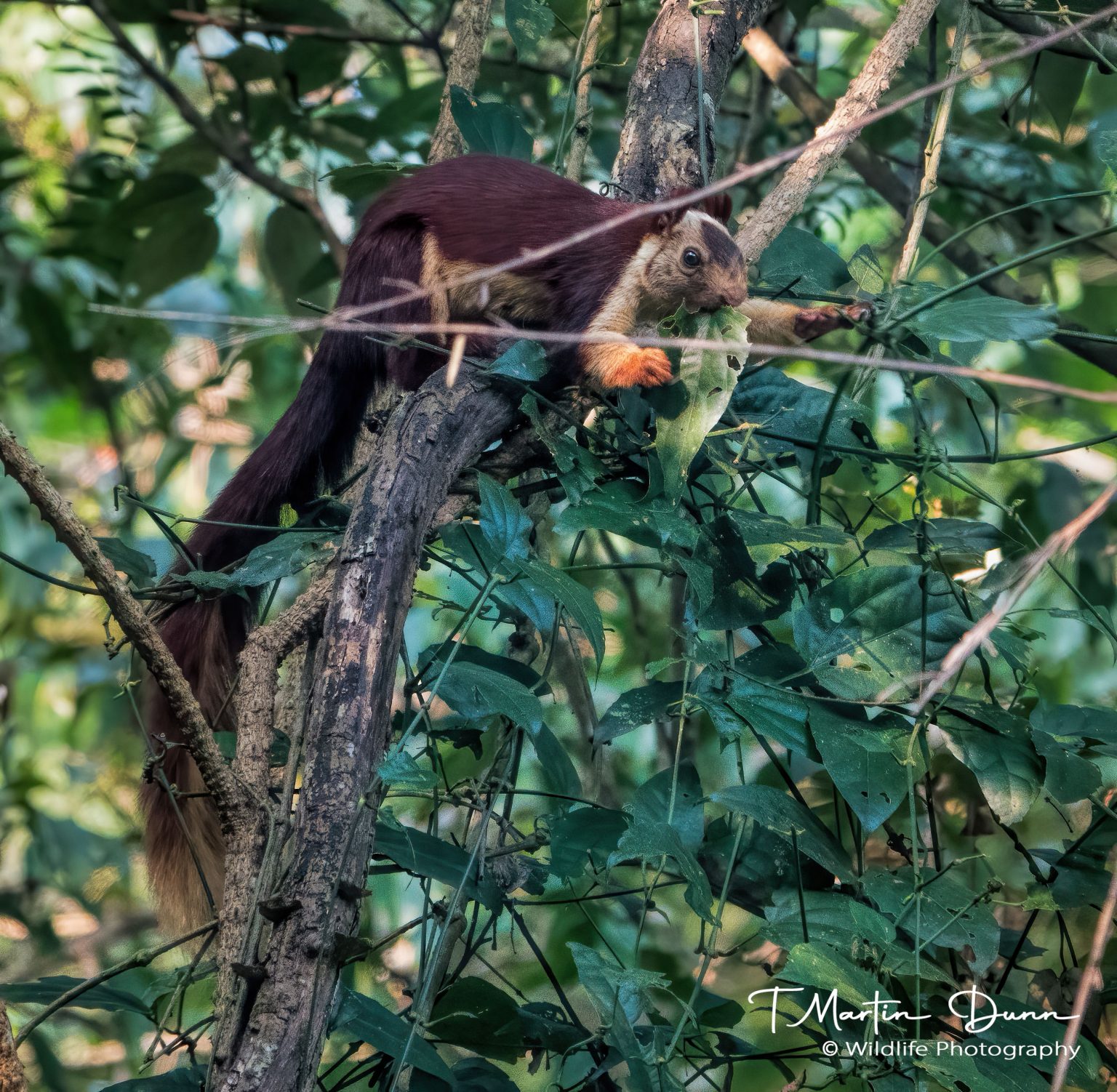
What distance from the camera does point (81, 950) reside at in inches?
123

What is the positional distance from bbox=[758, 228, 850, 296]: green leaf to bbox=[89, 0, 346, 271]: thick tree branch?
1.37 m

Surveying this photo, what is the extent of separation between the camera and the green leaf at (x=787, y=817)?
4.18ft

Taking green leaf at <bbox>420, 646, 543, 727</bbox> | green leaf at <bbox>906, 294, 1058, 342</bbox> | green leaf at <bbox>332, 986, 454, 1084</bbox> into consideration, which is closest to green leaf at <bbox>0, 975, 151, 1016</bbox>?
green leaf at <bbox>332, 986, 454, 1084</bbox>

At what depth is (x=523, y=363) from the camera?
1497 millimetres

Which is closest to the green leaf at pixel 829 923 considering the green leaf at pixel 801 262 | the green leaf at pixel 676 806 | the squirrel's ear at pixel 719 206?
the green leaf at pixel 676 806

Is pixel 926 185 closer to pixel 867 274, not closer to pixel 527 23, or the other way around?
pixel 867 274

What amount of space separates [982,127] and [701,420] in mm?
2187

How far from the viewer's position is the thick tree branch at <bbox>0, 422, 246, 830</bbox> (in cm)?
107

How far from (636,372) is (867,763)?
0.72m

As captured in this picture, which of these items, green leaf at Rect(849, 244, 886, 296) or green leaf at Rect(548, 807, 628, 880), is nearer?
green leaf at Rect(548, 807, 628, 880)

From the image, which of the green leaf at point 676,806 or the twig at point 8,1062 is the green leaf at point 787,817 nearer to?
the green leaf at point 676,806

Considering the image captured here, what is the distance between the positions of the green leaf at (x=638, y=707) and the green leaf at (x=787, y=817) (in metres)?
0.15

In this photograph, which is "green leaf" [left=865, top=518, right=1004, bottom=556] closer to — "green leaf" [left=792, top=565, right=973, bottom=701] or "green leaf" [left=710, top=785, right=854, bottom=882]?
"green leaf" [left=792, top=565, right=973, bottom=701]

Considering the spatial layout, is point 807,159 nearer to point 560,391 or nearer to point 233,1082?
point 560,391
